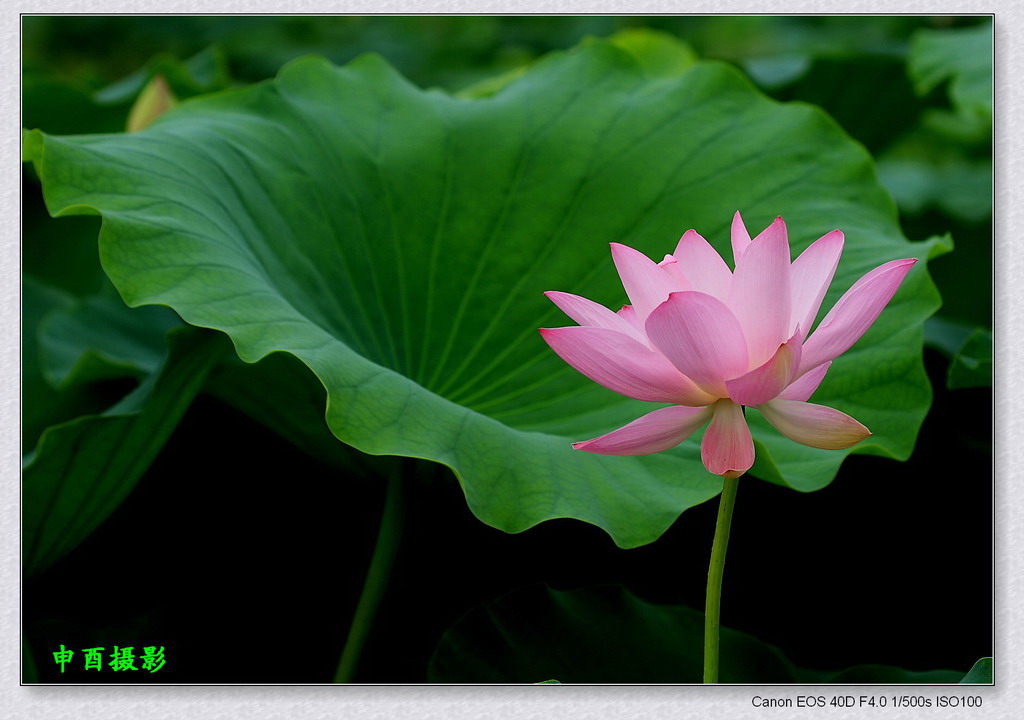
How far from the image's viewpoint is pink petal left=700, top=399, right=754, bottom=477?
466mm

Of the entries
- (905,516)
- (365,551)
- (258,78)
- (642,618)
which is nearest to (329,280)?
(365,551)

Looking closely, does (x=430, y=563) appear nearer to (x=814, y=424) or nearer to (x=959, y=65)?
(x=814, y=424)

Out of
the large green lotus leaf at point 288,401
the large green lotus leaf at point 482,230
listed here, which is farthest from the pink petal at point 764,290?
the large green lotus leaf at point 288,401

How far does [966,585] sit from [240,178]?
67 cm

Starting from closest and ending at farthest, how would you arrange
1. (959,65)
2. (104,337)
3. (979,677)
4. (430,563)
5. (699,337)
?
(699,337) → (979,677) → (430,563) → (104,337) → (959,65)

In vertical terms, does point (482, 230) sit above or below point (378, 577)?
above

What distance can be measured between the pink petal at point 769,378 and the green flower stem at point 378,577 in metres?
0.35

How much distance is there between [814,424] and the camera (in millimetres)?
479

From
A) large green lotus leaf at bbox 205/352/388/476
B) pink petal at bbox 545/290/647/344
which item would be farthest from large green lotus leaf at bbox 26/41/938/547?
pink petal at bbox 545/290/647/344

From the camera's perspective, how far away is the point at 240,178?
77 cm

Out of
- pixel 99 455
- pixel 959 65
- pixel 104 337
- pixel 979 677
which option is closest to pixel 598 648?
pixel 979 677

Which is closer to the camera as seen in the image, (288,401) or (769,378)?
(769,378)

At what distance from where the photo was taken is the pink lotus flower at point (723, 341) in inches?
17.6

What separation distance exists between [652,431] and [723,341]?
2.4 inches
